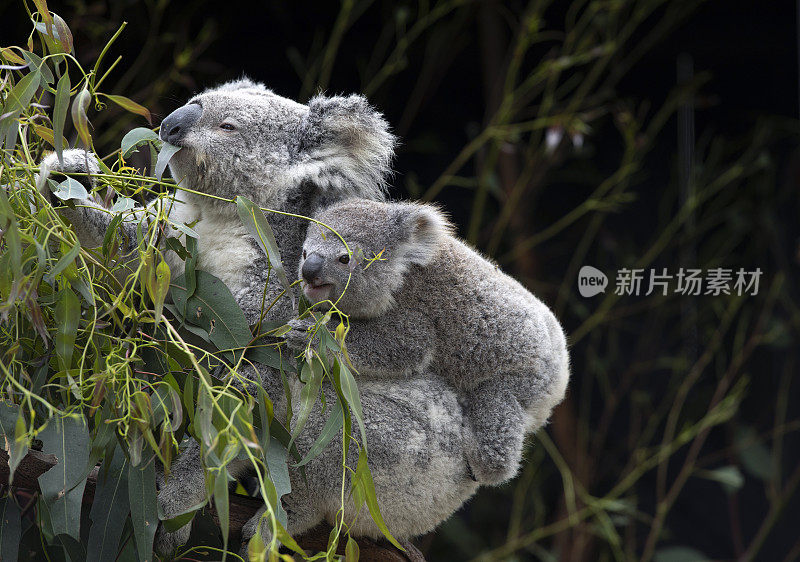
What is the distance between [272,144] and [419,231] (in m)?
0.37

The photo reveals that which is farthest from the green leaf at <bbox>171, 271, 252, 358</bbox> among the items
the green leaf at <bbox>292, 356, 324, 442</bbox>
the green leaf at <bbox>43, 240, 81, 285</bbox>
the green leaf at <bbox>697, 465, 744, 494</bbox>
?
the green leaf at <bbox>697, 465, 744, 494</bbox>

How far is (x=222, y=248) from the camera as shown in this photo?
1.82 meters

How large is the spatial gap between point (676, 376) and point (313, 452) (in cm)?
301

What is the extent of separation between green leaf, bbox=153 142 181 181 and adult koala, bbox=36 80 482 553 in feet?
0.36

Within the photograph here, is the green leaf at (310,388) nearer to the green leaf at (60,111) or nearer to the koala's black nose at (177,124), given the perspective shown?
the green leaf at (60,111)

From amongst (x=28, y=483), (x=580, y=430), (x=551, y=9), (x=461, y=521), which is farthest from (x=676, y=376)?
(x=28, y=483)

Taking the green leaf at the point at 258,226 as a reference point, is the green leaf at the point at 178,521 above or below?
below

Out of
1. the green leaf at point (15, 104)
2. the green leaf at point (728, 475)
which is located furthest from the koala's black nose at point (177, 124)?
the green leaf at point (728, 475)

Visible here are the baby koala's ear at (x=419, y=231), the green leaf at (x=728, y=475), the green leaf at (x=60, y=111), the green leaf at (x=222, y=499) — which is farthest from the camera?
the green leaf at (x=728, y=475)

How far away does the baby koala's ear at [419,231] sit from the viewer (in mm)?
1769

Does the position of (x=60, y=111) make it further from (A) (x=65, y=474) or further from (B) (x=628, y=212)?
(B) (x=628, y=212)

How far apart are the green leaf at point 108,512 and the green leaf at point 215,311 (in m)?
0.27

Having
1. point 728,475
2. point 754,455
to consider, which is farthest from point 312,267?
point 754,455

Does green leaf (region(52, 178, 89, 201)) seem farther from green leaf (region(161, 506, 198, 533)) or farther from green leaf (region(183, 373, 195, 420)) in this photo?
green leaf (region(161, 506, 198, 533))
